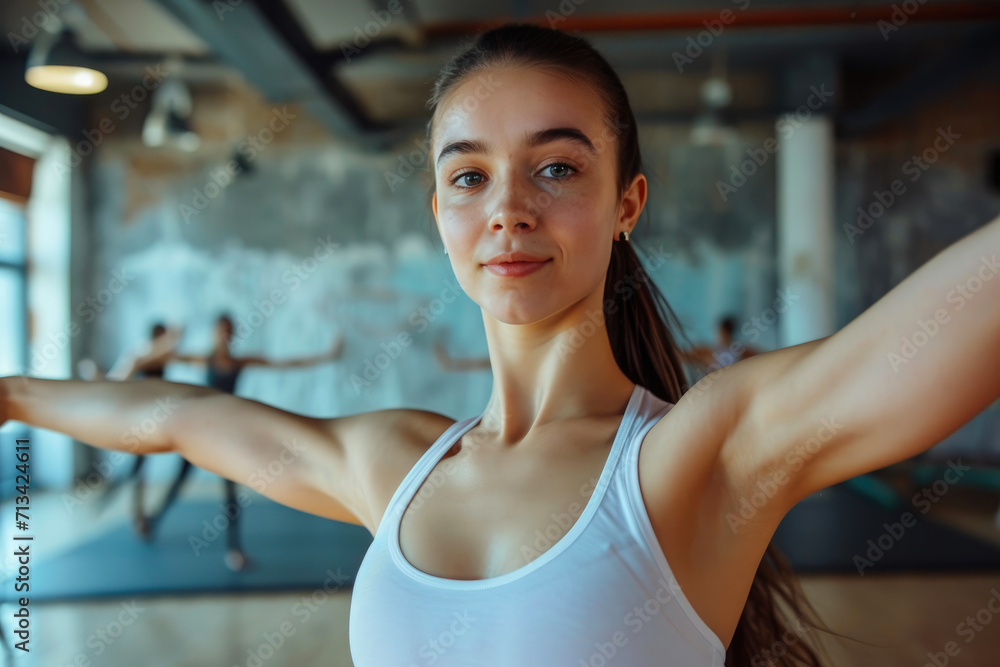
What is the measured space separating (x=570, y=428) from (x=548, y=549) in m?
0.19

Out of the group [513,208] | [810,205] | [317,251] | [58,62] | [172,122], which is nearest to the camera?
[513,208]

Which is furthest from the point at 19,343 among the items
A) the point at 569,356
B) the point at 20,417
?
the point at 569,356

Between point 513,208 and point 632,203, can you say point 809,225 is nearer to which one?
point 632,203

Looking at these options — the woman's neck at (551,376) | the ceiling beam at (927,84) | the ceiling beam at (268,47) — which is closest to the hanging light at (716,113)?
the ceiling beam at (927,84)

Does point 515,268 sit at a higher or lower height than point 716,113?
lower

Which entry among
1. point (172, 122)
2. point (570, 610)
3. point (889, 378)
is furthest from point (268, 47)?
point (889, 378)

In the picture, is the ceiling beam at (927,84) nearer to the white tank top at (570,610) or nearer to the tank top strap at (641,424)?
the tank top strap at (641,424)

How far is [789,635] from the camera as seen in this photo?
1.02 metres

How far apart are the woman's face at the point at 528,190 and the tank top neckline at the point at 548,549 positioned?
0.17 meters

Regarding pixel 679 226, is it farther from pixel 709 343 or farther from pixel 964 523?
pixel 964 523

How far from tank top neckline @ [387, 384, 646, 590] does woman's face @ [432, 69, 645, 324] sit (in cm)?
17

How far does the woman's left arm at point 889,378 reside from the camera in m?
0.53

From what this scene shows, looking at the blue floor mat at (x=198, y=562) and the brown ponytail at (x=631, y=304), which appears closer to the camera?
the brown ponytail at (x=631, y=304)

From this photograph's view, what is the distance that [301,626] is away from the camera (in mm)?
3453
